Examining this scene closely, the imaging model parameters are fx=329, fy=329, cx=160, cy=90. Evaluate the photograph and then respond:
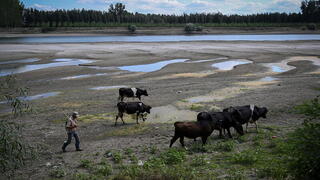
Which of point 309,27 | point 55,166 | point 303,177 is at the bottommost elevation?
point 55,166

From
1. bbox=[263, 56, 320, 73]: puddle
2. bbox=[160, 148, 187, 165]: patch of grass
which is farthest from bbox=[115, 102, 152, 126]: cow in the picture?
bbox=[263, 56, 320, 73]: puddle

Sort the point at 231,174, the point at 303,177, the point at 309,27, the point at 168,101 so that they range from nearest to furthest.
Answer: the point at 303,177 → the point at 231,174 → the point at 168,101 → the point at 309,27

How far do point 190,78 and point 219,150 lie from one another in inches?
708

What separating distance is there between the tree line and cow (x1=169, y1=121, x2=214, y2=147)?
13758 centimetres

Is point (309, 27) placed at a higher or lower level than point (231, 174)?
higher

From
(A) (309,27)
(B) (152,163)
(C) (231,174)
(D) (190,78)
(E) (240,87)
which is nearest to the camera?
(C) (231,174)

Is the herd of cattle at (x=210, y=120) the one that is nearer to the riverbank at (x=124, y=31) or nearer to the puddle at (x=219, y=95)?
the puddle at (x=219, y=95)

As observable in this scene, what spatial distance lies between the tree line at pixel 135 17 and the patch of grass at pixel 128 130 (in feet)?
439

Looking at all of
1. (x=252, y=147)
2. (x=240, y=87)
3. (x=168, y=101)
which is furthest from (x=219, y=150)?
(x=240, y=87)

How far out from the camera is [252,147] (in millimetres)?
12016

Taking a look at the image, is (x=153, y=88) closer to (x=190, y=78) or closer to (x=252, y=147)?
(x=190, y=78)

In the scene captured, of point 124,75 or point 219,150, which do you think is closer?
point 219,150

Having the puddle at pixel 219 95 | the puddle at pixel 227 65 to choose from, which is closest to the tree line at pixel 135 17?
the puddle at pixel 227 65

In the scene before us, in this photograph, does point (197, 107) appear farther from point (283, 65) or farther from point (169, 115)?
point (283, 65)
